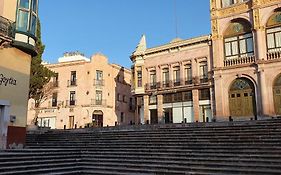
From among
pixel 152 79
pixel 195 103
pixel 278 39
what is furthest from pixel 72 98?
pixel 278 39

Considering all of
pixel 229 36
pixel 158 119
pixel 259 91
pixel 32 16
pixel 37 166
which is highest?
pixel 229 36

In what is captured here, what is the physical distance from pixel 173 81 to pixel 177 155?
21.9 meters

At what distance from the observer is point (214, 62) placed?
30562 millimetres

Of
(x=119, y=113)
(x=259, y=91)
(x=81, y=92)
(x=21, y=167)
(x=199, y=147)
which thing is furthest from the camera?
(x=119, y=113)

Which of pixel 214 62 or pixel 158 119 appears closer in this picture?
pixel 214 62

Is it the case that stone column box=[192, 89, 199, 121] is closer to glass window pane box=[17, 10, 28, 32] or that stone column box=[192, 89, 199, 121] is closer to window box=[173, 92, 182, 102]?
window box=[173, 92, 182, 102]

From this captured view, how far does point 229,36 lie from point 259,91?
6.70m

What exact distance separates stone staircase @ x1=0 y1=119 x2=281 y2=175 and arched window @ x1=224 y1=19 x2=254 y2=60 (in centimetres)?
1385

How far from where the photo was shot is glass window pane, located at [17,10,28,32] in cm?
1618

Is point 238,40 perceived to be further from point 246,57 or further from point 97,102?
point 97,102

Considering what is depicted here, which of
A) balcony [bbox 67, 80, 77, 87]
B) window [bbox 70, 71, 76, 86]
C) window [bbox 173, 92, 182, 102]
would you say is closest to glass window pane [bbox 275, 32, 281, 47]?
window [bbox 173, 92, 182, 102]

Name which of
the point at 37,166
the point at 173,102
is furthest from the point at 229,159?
the point at 173,102

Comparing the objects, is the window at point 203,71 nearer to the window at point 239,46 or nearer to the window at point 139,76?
the window at point 239,46

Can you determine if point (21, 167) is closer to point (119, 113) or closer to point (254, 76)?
point (254, 76)
